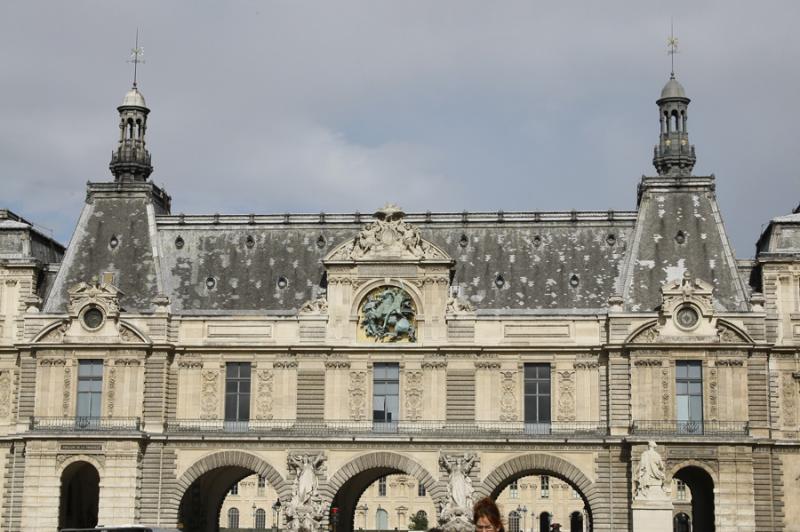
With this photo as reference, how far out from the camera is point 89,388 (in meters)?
57.9

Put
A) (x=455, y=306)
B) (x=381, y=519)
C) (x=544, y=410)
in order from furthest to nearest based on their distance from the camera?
(x=381, y=519), (x=455, y=306), (x=544, y=410)

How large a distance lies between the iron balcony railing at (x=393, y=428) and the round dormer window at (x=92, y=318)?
17.3 feet

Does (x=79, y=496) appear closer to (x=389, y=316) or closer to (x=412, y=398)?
(x=412, y=398)

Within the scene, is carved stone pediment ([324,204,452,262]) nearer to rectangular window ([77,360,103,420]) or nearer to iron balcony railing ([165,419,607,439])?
iron balcony railing ([165,419,607,439])

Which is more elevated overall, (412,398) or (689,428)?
(412,398)

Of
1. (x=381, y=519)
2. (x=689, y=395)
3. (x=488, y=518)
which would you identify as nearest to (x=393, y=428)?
(x=689, y=395)

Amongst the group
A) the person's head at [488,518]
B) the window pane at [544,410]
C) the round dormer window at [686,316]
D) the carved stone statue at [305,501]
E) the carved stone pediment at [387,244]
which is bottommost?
the person's head at [488,518]

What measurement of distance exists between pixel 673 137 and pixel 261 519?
56.8 m

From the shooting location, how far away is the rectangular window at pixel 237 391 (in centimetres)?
5812

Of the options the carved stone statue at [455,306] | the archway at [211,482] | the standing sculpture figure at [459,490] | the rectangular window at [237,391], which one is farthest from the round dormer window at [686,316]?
the rectangular window at [237,391]

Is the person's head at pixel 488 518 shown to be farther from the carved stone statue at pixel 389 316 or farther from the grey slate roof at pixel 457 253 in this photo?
the grey slate roof at pixel 457 253

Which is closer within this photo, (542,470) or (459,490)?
(459,490)

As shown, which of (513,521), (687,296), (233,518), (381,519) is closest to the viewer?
(687,296)

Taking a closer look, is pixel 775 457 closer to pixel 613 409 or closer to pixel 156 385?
pixel 613 409
